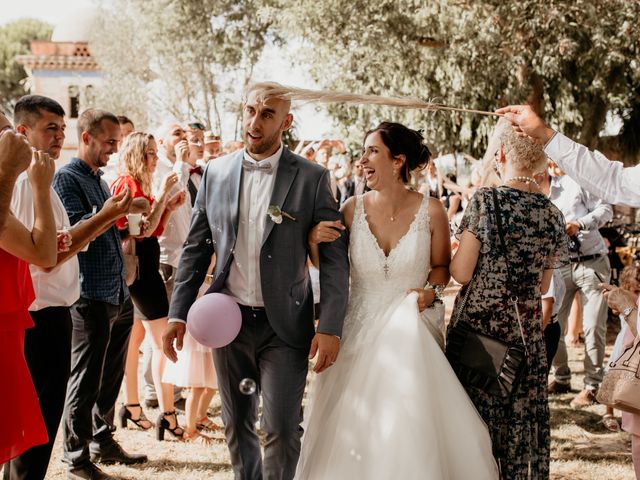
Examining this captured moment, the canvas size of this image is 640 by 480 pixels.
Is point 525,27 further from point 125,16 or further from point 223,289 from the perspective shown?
point 125,16

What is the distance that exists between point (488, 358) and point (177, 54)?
2455 centimetres

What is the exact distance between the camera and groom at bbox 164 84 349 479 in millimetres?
3605

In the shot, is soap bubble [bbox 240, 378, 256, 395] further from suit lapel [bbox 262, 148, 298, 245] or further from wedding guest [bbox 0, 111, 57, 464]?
wedding guest [bbox 0, 111, 57, 464]

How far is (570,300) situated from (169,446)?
13.9ft

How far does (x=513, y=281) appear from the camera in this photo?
150 inches

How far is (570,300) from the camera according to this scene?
23.9 ft

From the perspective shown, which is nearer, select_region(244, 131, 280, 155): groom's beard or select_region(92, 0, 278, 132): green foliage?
select_region(244, 131, 280, 155): groom's beard

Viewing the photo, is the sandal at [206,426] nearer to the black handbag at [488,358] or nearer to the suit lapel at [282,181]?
the black handbag at [488,358]

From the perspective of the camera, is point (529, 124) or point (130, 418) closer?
point (529, 124)

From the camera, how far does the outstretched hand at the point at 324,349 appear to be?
11.8 feet

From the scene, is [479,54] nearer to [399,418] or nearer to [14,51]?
[399,418]

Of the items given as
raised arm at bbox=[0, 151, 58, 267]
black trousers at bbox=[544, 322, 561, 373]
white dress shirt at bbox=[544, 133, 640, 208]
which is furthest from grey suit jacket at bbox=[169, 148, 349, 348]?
black trousers at bbox=[544, 322, 561, 373]

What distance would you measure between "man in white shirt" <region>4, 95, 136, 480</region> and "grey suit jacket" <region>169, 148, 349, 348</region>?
1.60 ft

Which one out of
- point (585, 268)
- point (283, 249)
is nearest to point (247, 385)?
point (283, 249)
